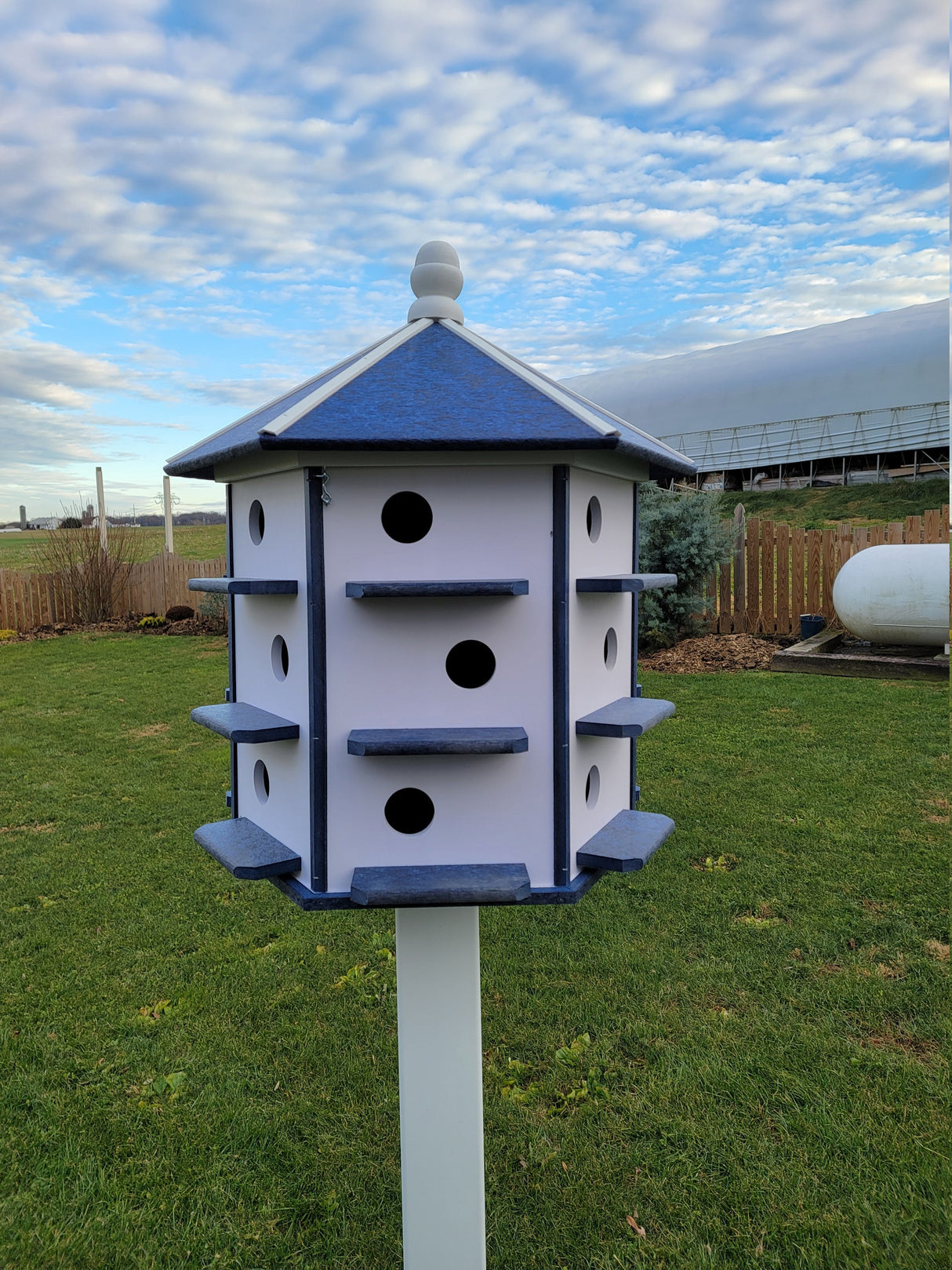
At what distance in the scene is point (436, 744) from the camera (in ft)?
5.45

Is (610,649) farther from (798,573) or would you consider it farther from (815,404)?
(815,404)

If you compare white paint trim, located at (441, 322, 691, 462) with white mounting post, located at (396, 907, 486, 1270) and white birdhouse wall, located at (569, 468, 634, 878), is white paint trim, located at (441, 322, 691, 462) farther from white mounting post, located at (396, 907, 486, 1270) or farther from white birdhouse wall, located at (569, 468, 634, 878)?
white mounting post, located at (396, 907, 486, 1270)

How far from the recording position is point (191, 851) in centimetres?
539

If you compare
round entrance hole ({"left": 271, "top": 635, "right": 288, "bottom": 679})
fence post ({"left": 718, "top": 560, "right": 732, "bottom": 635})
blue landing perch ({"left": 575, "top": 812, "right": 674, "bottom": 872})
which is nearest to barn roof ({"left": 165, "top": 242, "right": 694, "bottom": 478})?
round entrance hole ({"left": 271, "top": 635, "right": 288, "bottom": 679})

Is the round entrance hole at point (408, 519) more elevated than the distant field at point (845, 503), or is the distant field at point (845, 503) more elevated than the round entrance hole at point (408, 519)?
the distant field at point (845, 503)

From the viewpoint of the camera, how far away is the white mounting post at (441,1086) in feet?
6.60

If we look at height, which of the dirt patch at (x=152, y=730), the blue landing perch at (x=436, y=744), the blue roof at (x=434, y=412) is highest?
the blue roof at (x=434, y=412)

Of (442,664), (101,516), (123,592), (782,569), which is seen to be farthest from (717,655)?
(101,516)

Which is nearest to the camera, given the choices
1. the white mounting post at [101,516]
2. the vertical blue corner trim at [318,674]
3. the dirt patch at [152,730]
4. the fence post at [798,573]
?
the vertical blue corner trim at [318,674]

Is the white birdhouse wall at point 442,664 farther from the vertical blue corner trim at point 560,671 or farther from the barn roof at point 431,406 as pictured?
the barn roof at point 431,406

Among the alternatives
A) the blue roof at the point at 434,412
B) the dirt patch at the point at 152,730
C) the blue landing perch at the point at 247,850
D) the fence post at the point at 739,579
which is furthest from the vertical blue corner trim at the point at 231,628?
the fence post at the point at 739,579

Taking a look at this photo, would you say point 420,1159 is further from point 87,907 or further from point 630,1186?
point 87,907

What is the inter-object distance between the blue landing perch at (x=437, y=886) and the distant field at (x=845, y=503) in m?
20.1

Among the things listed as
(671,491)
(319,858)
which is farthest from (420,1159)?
(671,491)
